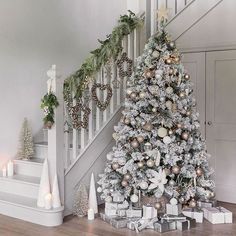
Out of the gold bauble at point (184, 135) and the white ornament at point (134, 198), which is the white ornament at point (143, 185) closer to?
the white ornament at point (134, 198)

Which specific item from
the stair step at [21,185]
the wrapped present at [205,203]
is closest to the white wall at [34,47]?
the stair step at [21,185]

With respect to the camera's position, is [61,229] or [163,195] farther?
[163,195]

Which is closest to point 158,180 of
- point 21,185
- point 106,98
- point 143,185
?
point 143,185

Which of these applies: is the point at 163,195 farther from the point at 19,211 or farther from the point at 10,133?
the point at 10,133

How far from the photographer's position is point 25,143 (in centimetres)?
513

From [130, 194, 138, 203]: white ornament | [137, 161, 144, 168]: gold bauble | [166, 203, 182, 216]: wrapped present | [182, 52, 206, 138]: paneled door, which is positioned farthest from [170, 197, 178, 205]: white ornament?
[182, 52, 206, 138]: paneled door

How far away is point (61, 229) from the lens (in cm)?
402

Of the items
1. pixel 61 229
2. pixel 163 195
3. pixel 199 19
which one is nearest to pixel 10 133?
pixel 61 229

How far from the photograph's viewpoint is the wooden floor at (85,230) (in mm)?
3889

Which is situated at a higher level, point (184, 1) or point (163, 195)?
point (184, 1)

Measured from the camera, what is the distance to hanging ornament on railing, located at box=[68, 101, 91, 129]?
459 cm

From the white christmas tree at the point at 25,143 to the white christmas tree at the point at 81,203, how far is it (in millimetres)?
1011

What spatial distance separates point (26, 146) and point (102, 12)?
2.67 m

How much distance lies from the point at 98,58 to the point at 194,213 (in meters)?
2.19
